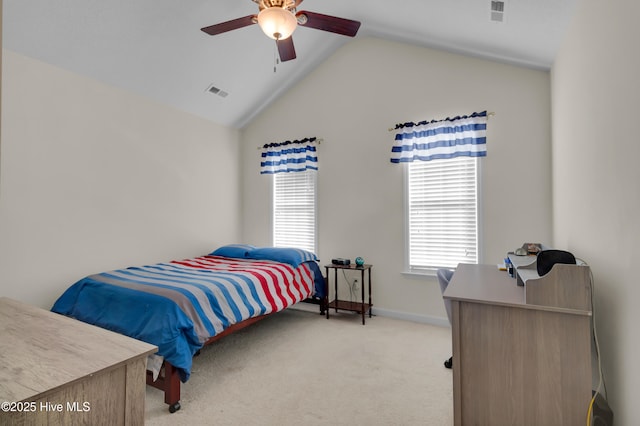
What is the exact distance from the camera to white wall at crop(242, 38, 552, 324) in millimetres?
3301

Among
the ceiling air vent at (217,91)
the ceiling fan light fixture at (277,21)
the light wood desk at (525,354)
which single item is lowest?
the light wood desk at (525,354)

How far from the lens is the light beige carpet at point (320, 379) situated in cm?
211

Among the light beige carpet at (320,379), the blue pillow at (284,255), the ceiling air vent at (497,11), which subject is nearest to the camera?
the light beige carpet at (320,379)

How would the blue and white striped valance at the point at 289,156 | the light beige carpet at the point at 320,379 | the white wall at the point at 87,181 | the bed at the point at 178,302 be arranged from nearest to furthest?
the light beige carpet at the point at 320,379, the bed at the point at 178,302, the white wall at the point at 87,181, the blue and white striped valance at the point at 289,156

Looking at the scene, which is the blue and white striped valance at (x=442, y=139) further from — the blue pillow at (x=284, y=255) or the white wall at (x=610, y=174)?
the blue pillow at (x=284, y=255)

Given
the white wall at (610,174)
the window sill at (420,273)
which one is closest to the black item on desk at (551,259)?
the white wall at (610,174)

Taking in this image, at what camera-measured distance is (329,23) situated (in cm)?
247

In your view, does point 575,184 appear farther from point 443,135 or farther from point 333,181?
point 333,181

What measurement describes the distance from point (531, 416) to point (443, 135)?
2697 millimetres

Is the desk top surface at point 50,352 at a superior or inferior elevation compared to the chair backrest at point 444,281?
superior

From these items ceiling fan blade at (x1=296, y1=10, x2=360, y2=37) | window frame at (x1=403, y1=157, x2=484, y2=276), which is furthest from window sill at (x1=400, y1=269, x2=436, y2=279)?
ceiling fan blade at (x1=296, y1=10, x2=360, y2=37)

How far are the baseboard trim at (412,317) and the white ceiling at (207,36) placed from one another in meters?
2.75

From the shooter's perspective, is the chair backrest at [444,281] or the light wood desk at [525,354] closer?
the light wood desk at [525,354]

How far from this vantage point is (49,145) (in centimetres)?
298
